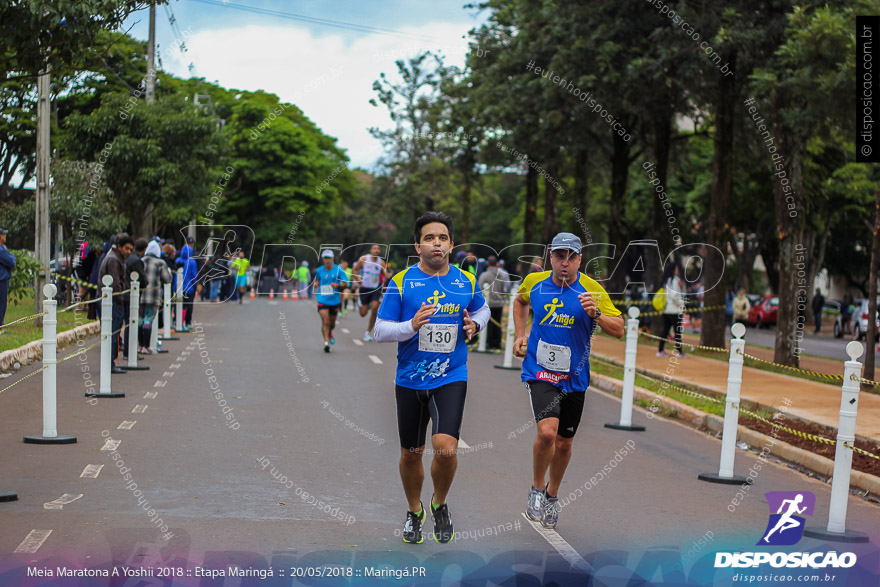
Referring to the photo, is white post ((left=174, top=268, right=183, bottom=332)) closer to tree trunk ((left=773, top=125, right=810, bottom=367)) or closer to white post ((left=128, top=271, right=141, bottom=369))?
white post ((left=128, top=271, right=141, bottom=369))

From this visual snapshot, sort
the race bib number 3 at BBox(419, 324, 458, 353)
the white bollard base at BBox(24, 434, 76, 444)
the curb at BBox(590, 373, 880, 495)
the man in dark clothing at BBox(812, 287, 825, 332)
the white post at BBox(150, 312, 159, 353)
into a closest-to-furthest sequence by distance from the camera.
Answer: the race bib number 3 at BBox(419, 324, 458, 353)
the white bollard base at BBox(24, 434, 76, 444)
the curb at BBox(590, 373, 880, 495)
the white post at BBox(150, 312, 159, 353)
the man in dark clothing at BBox(812, 287, 825, 332)

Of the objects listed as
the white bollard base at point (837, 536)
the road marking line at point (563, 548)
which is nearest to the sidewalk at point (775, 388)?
the white bollard base at point (837, 536)

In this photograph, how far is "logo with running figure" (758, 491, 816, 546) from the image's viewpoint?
24.1ft

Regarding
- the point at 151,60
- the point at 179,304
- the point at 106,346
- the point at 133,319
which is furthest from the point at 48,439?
→ the point at 151,60

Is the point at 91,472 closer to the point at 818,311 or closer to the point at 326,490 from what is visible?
the point at 326,490

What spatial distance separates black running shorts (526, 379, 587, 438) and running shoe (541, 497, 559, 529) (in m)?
0.47

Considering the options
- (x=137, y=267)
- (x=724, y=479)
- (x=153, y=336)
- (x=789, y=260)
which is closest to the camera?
(x=724, y=479)

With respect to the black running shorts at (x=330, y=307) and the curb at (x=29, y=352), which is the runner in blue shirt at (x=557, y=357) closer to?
the curb at (x=29, y=352)

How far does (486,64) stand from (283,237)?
1435 cm

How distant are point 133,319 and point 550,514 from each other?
9.65m

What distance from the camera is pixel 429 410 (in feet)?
21.4

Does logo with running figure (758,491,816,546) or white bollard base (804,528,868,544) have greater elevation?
white bollard base (804,528,868,544)

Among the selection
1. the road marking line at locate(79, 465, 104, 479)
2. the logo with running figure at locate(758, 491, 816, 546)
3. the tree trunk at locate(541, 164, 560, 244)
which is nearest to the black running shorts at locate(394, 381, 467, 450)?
the logo with running figure at locate(758, 491, 816, 546)

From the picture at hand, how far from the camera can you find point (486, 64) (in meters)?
35.1
